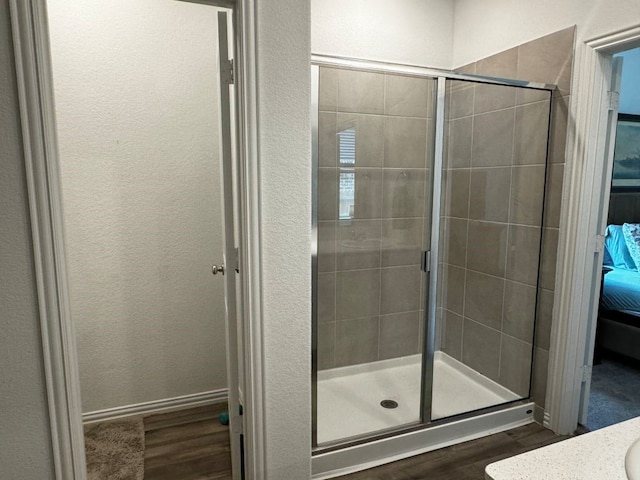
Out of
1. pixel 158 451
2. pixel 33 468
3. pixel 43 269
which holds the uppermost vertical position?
pixel 43 269

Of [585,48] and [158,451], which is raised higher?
[585,48]

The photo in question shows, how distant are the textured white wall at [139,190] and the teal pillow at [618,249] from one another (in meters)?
3.46

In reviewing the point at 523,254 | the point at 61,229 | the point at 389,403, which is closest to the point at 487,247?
the point at 523,254

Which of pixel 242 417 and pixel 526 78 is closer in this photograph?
pixel 242 417

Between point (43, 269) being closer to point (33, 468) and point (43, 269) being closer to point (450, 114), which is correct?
point (33, 468)

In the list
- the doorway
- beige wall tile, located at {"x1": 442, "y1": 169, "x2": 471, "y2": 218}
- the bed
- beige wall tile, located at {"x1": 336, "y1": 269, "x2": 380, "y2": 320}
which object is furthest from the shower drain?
the bed

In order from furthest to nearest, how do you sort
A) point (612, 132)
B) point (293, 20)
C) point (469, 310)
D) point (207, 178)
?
point (469, 310) < point (207, 178) < point (612, 132) < point (293, 20)

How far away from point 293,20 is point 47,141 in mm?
858

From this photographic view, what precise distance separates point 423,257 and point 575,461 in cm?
163

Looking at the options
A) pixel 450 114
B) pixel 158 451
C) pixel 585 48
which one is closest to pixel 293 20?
pixel 450 114

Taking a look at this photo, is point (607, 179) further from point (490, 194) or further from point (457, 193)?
point (457, 193)

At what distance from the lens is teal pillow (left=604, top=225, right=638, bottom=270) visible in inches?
147

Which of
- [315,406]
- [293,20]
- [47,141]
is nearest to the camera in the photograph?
[47,141]

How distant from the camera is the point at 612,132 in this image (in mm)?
2174
